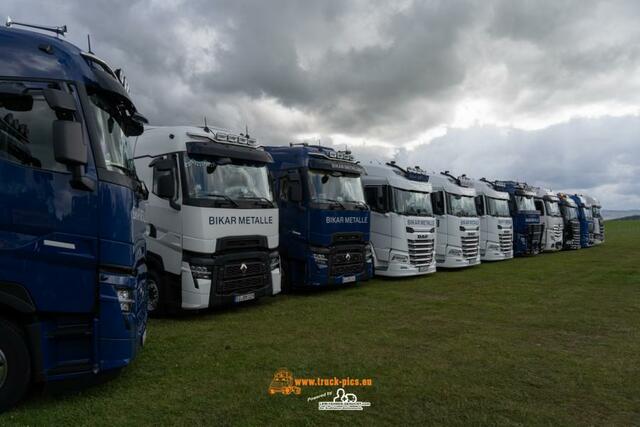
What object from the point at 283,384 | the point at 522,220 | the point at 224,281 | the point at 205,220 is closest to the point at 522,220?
the point at 522,220

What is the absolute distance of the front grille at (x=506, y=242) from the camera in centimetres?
1775

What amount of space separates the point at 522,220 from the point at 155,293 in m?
17.3

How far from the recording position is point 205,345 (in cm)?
590

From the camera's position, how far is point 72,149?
12.3ft

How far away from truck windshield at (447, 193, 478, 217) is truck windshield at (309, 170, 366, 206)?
17.7ft

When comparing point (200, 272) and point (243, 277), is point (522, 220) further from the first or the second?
point (200, 272)

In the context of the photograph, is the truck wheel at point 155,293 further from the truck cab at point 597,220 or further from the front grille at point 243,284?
the truck cab at point 597,220

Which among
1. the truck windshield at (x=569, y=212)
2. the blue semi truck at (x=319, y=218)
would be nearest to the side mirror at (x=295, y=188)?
the blue semi truck at (x=319, y=218)

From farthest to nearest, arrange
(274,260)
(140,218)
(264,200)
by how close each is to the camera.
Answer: (274,260), (264,200), (140,218)

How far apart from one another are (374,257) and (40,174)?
31.8 ft

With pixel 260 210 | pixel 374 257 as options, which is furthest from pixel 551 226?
pixel 260 210

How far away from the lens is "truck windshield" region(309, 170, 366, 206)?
984 centimetres

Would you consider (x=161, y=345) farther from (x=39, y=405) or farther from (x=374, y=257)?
(x=374, y=257)

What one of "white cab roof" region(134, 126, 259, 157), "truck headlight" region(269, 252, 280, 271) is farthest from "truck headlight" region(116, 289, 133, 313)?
Result: "truck headlight" region(269, 252, 280, 271)
